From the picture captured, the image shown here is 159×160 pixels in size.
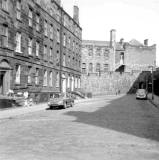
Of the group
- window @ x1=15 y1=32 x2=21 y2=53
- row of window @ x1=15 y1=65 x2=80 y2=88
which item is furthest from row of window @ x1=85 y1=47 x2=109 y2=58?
window @ x1=15 y1=32 x2=21 y2=53

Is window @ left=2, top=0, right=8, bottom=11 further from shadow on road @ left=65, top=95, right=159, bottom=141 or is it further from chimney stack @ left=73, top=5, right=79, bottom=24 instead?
chimney stack @ left=73, top=5, right=79, bottom=24

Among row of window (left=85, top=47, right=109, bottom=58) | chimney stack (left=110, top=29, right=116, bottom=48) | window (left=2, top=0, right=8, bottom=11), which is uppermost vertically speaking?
chimney stack (left=110, top=29, right=116, bottom=48)

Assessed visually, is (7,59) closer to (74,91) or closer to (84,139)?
(84,139)

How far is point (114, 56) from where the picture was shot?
242ft

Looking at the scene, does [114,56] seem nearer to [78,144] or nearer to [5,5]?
[5,5]

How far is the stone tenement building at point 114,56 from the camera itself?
236 feet

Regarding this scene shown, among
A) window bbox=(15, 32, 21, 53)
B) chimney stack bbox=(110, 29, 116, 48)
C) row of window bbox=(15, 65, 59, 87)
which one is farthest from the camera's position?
chimney stack bbox=(110, 29, 116, 48)

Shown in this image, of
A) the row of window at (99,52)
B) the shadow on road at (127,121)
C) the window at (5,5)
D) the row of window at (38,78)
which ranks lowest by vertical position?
the shadow on road at (127,121)

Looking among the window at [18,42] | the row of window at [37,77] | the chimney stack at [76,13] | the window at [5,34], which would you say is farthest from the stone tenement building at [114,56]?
the window at [5,34]

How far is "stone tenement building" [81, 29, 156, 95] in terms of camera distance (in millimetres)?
65000

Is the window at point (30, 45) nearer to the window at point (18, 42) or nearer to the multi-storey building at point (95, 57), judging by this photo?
the window at point (18, 42)

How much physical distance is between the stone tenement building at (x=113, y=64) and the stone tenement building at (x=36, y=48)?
53.7ft

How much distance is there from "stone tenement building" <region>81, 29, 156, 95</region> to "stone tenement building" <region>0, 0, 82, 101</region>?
644 inches

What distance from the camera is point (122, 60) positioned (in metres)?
76.9
